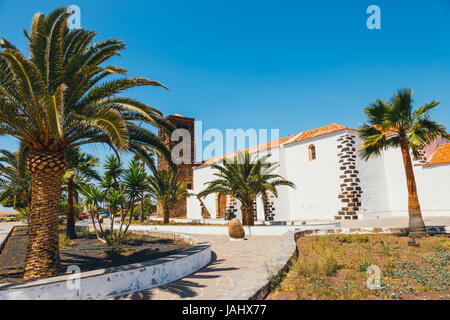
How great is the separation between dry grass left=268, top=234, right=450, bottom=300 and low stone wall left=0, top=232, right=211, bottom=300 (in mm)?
2567

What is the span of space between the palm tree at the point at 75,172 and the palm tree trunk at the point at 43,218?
9.16m

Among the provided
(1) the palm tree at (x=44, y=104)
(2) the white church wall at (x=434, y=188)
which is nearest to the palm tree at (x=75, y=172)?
(1) the palm tree at (x=44, y=104)

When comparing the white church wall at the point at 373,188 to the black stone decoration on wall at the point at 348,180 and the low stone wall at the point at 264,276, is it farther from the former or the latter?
the low stone wall at the point at 264,276

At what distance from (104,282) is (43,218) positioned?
252 centimetres

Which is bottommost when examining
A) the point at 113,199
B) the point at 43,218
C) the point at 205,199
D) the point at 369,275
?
the point at 369,275

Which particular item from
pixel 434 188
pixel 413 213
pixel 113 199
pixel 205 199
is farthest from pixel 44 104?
pixel 205 199

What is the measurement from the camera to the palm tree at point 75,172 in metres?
15.2

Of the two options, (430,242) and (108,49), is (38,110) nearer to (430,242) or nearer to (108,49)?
(108,49)

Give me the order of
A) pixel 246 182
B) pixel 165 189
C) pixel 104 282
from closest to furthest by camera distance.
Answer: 1. pixel 104 282
2. pixel 246 182
3. pixel 165 189

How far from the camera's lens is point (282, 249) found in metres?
8.05

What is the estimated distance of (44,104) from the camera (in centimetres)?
553

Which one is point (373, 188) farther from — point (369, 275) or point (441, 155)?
point (369, 275)

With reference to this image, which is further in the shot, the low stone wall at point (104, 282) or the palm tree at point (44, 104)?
the palm tree at point (44, 104)
